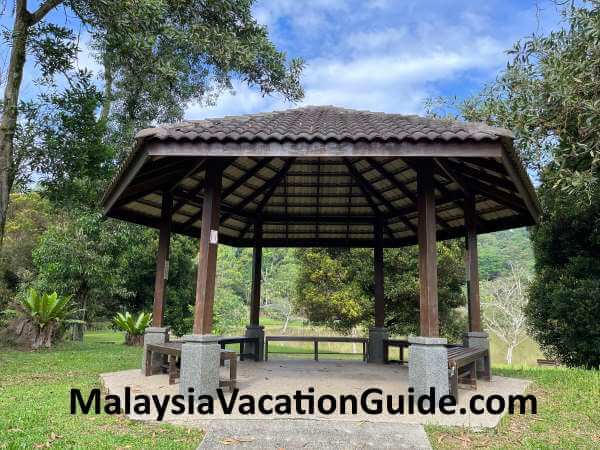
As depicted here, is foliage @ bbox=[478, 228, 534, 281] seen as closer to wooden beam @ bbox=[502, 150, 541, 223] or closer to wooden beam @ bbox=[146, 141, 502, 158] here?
wooden beam @ bbox=[502, 150, 541, 223]

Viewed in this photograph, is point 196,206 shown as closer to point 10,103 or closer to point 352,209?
point 352,209

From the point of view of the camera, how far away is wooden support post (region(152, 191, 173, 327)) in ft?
25.1

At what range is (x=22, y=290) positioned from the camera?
18328 mm

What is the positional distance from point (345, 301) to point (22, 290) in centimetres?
1329

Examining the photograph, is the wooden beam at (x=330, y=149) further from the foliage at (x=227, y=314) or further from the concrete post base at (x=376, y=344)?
the foliage at (x=227, y=314)

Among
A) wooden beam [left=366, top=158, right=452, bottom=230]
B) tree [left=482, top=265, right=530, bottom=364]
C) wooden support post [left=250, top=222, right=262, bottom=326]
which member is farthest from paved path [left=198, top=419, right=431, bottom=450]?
tree [left=482, top=265, right=530, bottom=364]

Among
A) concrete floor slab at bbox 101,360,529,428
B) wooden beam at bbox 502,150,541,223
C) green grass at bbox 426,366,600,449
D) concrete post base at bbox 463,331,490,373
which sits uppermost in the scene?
wooden beam at bbox 502,150,541,223

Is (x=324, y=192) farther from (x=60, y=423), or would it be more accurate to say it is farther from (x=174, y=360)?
(x=60, y=423)

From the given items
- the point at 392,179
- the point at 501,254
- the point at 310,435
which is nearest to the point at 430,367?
the point at 310,435

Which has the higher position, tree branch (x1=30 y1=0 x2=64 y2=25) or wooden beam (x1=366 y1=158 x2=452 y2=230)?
tree branch (x1=30 y1=0 x2=64 y2=25)

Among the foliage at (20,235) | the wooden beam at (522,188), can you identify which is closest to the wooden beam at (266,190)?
the wooden beam at (522,188)

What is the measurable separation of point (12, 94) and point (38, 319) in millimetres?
6378

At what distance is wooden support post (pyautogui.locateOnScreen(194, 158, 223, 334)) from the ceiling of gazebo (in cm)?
39

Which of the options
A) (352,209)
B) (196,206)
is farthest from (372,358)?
(196,206)
